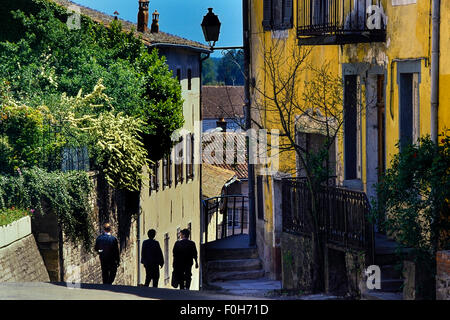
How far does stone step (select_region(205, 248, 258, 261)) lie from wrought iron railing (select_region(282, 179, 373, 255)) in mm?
3467

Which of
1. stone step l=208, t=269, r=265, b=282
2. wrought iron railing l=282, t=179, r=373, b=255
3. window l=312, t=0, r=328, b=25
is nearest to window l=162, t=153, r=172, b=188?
→ stone step l=208, t=269, r=265, b=282

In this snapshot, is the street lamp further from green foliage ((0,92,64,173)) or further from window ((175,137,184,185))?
window ((175,137,184,185))

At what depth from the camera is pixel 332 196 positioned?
647 inches

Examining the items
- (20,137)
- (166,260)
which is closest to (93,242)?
(20,137)

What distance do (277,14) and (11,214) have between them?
8.14 meters

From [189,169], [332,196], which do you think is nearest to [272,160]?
[332,196]

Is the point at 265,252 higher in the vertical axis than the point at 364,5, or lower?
lower

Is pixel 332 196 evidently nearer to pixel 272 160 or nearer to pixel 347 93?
pixel 347 93

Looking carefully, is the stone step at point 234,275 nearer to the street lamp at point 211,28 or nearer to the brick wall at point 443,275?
the street lamp at point 211,28

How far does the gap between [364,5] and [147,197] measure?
14.4m

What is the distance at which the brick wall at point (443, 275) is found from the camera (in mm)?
12961

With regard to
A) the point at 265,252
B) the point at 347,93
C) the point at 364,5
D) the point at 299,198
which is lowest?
the point at 265,252

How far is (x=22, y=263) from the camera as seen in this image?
1683cm
